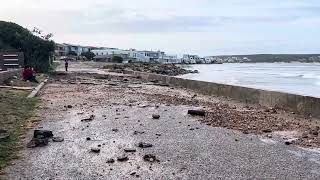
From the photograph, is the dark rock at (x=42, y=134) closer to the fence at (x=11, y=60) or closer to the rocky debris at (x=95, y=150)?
the rocky debris at (x=95, y=150)

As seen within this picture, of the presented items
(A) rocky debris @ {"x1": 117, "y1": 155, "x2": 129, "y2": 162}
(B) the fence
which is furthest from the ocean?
(A) rocky debris @ {"x1": 117, "y1": 155, "x2": 129, "y2": 162}

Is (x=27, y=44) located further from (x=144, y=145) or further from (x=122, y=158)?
(x=122, y=158)

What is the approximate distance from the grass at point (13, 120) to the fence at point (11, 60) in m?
17.0

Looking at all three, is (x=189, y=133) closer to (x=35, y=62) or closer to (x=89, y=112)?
(x=89, y=112)

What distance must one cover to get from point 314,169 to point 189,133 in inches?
157

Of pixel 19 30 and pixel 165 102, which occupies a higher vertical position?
pixel 19 30

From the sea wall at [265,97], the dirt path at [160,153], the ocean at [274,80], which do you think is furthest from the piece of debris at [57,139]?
the ocean at [274,80]

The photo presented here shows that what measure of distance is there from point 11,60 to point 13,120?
24076mm

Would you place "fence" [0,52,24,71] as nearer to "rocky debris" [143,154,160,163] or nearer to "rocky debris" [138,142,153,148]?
"rocky debris" [138,142,153,148]

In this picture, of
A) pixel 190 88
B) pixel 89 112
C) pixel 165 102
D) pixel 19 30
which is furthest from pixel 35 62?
pixel 89 112

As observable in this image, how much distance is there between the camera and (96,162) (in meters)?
8.43

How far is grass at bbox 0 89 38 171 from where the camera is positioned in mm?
8916

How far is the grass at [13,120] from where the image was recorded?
8.92m

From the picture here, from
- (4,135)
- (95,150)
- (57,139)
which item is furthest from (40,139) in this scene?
(95,150)
